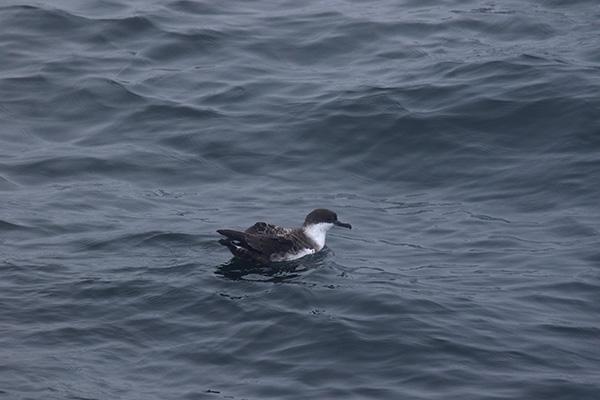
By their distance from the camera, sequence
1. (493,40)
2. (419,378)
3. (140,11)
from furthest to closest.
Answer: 1. (140,11)
2. (493,40)
3. (419,378)

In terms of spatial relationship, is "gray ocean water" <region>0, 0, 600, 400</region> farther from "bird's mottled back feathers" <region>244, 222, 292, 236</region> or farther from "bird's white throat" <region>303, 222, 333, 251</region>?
"bird's mottled back feathers" <region>244, 222, 292, 236</region>

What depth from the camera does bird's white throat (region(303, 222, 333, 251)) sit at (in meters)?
12.8

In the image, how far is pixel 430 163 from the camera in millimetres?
14961

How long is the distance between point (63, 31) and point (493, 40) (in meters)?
8.28

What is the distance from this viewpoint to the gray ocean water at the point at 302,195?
9375mm

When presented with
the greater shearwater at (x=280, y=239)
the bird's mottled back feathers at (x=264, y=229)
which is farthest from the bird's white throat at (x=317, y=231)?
the bird's mottled back feathers at (x=264, y=229)

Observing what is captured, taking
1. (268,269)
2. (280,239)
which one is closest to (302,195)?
(280,239)

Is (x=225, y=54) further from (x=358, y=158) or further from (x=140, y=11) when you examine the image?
(x=358, y=158)

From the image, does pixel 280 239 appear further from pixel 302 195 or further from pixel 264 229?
pixel 302 195

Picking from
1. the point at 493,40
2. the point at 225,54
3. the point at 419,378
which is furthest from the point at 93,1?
the point at 419,378

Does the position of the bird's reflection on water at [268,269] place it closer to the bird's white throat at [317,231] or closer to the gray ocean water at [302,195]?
the gray ocean water at [302,195]

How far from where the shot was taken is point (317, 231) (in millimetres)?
12867

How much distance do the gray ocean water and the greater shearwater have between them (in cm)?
27

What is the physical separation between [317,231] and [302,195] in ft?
5.39
